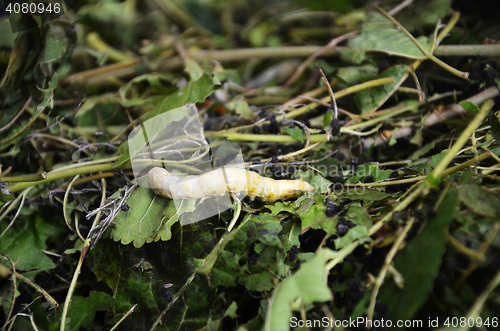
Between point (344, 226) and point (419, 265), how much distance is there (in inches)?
9.2

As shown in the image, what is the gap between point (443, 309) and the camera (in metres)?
0.81

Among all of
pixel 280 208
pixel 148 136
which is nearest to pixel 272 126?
pixel 280 208

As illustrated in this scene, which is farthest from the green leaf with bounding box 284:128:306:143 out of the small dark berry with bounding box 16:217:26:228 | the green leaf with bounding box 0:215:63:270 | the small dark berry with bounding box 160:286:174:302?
the small dark berry with bounding box 16:217:26:228

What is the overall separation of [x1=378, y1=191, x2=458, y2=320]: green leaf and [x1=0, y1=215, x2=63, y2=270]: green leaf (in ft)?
4.08

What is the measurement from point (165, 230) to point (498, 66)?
64.7 inches

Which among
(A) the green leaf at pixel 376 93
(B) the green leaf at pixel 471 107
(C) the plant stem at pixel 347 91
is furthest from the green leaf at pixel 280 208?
(B) the green leaf at pixel 471 107

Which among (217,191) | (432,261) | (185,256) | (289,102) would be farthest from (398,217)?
(289,102)

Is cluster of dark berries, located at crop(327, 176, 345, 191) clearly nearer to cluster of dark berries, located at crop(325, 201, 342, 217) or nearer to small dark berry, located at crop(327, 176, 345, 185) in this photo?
small dark berry, located at crop(327, 176, 345, 185)

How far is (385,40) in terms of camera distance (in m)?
1.52

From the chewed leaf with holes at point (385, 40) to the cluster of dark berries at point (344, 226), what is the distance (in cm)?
96

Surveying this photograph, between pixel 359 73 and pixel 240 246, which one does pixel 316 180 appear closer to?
pixel 240 246

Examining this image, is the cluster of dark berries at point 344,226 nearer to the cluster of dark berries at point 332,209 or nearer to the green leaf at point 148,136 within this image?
the cluster of dark berries at point 332,209

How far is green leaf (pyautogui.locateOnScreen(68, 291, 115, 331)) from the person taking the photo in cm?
109

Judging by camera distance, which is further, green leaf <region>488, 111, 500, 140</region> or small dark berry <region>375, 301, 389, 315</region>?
green leaf <region>488, 111, 500, 140</region>
